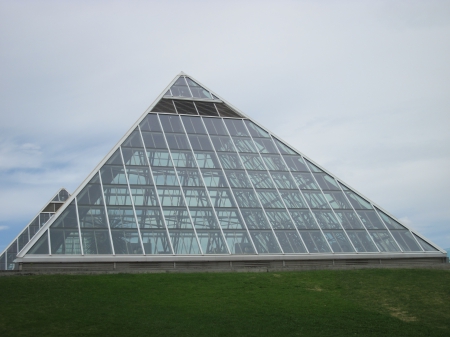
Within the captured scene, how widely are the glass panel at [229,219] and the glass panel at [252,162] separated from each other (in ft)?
15.0

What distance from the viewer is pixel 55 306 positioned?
63.9 ft

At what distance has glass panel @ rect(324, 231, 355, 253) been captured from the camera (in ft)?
96.9

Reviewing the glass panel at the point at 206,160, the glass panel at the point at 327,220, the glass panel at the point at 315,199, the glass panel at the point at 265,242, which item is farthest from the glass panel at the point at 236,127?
the glass panel at the point at 265,242

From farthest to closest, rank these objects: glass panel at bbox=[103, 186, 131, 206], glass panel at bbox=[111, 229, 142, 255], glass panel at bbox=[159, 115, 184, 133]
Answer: glass panel at bbox=[159, 115, 184, 133] → glass panel at bbox=[103, 186, 131, 206] → glass panel at bbox=[111, 229, 142, 255]

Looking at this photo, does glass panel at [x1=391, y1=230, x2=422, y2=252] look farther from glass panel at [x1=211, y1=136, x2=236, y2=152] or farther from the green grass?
glass panel at [x1=211, y1=136, x2=236, y2=152]

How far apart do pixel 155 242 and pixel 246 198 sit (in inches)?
261

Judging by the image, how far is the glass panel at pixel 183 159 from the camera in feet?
106

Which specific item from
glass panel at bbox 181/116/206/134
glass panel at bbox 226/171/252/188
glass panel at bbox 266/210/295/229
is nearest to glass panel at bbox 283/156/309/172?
glass panel at bbox 226/171/252/188

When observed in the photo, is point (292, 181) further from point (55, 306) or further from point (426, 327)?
point (55, 306)

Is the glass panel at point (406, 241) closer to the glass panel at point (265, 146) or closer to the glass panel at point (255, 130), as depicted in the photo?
the glass panel at point (265, 146)

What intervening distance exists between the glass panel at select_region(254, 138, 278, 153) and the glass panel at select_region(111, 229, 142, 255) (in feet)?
38.6

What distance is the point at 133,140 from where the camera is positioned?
32844 mm

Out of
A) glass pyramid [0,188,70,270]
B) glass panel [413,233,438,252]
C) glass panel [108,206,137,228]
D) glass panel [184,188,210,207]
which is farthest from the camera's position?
glass pyramid [0,188,70,270]

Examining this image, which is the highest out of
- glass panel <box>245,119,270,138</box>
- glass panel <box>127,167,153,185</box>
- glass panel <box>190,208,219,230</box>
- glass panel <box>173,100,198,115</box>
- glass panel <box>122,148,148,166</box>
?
glass panel <box>173,100,198,115</box>
